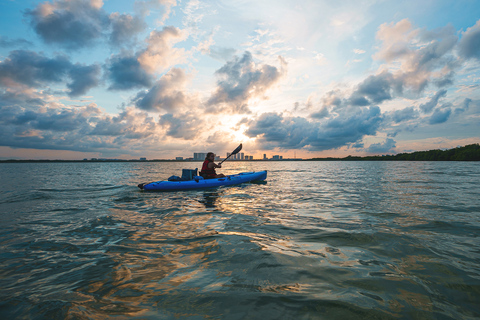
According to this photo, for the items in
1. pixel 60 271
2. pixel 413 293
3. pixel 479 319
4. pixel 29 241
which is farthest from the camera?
pixel 29 241

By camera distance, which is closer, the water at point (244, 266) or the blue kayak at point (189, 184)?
the water at point (244, 266)

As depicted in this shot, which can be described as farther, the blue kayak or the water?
the blue kayak

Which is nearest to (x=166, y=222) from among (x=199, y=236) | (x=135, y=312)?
(x=199, y=236)

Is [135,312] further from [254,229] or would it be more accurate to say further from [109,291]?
[254,229]

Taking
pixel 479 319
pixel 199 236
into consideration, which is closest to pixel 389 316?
pixel 479 319

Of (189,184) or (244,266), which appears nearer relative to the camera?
(244,266)

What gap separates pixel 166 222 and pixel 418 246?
6.16 m

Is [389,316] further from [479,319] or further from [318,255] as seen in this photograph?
[318,255]

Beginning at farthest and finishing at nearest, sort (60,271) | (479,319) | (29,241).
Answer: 1. (29,241)
2. (60,271)
3. (479,319)

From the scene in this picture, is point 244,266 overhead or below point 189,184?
below

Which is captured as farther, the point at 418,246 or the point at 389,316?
the point at 418,246

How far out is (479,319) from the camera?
7.57 ft

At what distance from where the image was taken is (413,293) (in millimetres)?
2779

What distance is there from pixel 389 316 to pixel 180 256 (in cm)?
319
